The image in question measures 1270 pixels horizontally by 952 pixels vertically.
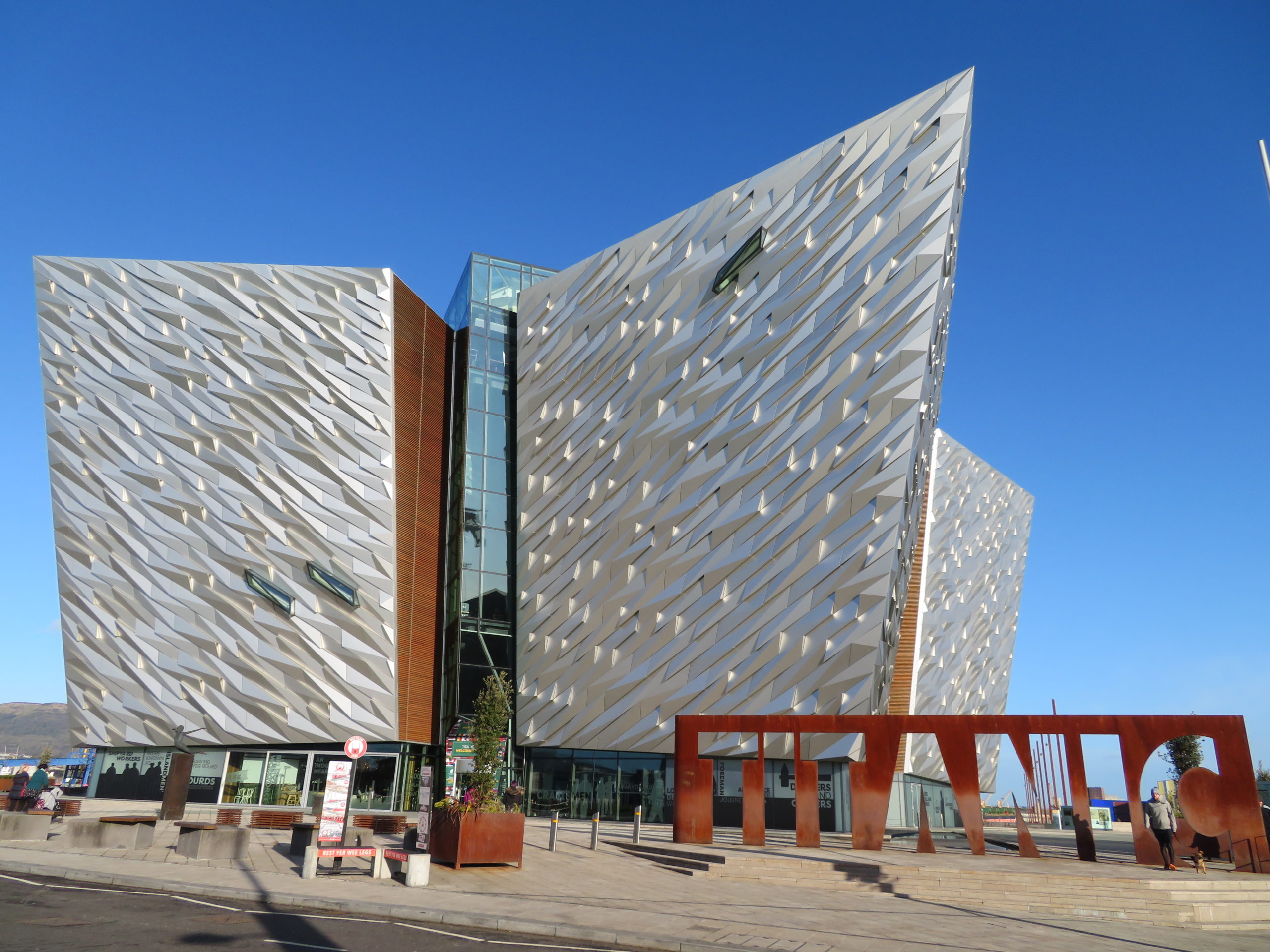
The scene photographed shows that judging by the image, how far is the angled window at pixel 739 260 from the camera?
28594mm

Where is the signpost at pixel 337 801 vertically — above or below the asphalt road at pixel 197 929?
above

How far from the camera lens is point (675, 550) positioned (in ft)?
96.9

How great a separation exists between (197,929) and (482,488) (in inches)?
1038

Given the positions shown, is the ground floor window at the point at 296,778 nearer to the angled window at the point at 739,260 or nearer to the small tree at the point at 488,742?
the small tree at the point at 488,742

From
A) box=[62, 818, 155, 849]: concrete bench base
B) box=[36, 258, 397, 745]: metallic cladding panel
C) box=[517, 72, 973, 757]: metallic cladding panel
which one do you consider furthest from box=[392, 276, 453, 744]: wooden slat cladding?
box=[62, 818, 155, 849]: concrete bench base

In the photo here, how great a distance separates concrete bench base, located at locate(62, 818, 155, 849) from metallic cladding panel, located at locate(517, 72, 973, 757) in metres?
15.1

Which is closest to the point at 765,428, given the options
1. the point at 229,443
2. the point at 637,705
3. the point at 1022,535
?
the point at 637,705

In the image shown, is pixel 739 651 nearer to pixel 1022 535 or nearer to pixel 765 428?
pixel 765 428

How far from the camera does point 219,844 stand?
17.5 m

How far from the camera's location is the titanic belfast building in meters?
26.6

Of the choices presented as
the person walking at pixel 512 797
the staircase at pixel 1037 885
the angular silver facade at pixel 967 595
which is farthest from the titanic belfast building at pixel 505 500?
the staircase at pixel 1037 885

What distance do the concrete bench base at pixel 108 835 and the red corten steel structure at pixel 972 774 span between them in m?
11.5

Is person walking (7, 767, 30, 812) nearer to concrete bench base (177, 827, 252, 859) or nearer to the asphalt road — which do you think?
concrete bench base (177, 827, 252, 859)

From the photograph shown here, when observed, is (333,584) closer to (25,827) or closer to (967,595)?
(25,827)
